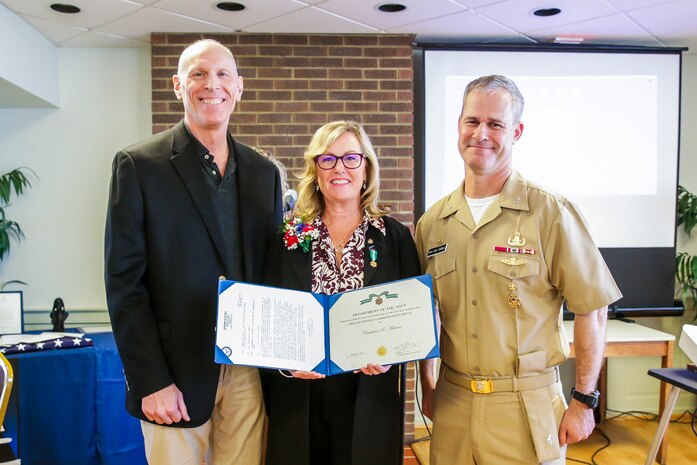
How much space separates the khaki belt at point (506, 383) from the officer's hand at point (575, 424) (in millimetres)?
99

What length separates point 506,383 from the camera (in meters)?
1.70

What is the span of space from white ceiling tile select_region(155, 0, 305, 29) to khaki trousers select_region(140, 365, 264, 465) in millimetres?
2396

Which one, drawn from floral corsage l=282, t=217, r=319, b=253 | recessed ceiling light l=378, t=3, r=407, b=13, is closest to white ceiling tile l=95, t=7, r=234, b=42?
recessed ceiling light l=378, t=3, r=407, b=13

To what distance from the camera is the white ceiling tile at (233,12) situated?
11.0 feet

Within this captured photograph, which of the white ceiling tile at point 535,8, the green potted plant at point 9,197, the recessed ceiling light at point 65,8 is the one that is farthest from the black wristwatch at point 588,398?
the green potted plant at point 9,197

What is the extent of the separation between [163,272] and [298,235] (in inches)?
16.4

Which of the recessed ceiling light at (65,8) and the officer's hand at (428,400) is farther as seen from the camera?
the recessed ceiling light at (65,8)

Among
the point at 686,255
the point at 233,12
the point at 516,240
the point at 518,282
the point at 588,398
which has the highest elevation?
the point at 233,12

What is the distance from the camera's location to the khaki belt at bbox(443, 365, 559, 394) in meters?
1.69

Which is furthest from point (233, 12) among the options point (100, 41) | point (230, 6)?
point (100, 41)

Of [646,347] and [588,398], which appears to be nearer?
[588,398]

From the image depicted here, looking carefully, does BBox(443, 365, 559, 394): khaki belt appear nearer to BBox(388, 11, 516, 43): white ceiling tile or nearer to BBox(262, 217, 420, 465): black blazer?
BBox(262, 217, 420, 465): black blazer

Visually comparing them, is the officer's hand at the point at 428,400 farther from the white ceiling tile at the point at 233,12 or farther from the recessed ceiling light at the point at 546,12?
the recessed ceiling light at the point at 546,12

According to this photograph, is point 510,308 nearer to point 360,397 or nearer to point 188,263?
point 360,397
